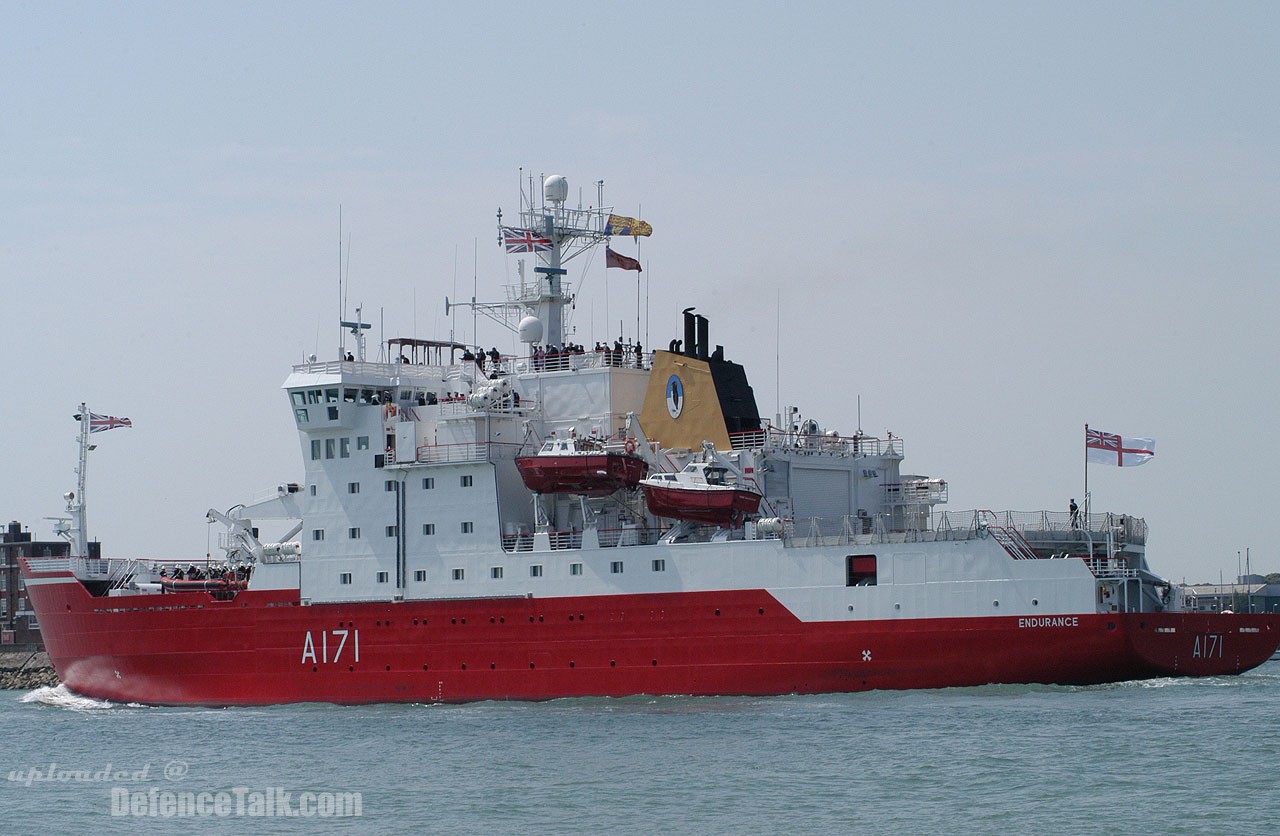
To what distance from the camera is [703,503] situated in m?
39.0

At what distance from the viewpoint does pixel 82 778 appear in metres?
31.5

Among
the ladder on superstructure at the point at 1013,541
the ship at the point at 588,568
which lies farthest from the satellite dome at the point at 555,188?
the ladder on superstructure at the point at 1013,541

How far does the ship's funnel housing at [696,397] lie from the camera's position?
41938mm

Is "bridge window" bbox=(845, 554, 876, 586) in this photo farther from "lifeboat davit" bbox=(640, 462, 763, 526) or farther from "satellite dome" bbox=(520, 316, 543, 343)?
"satellite dome" bbox=(520, 316, 543, 343)

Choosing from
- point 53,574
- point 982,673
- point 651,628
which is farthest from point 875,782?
point 53,574

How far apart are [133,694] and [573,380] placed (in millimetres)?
14415

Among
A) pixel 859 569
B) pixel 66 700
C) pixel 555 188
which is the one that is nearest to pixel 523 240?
pixel 555 188

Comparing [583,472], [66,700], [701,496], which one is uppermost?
[583,472]

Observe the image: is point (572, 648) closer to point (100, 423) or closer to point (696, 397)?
point (696, 397)

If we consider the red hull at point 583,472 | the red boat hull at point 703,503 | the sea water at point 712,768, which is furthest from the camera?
the red hull at point 583,472

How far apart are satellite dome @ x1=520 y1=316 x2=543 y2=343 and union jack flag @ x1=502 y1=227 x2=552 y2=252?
188 centimetres

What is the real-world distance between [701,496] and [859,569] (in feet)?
12.5

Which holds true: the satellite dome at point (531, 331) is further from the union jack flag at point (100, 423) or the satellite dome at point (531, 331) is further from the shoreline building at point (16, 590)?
the shoreline building at point (16, 590)

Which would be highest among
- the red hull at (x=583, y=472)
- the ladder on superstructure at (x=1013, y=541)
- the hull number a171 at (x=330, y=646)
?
the red hull at (x=583, y=472)
